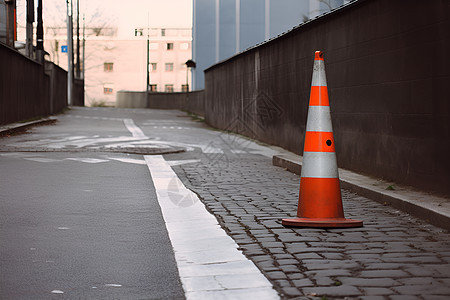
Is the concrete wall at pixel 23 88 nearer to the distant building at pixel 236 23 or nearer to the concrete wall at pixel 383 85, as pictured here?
the concrete wall at pixel 383 85

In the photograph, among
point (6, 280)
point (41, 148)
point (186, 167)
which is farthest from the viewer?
point (41, 148)

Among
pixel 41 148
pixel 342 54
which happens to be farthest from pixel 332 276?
pixel 41 148

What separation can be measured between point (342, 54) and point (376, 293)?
673cm

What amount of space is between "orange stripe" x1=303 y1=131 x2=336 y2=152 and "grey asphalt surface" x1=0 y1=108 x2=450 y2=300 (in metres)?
0.69

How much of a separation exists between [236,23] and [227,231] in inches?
1651

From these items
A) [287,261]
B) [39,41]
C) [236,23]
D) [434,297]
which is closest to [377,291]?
[434,297]

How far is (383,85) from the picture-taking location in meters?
8.79

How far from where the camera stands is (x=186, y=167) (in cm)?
1138

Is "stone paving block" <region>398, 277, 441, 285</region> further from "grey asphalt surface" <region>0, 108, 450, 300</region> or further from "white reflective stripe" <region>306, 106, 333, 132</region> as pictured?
"white reflective stripe" <region>306, 106, 333, 132</region>

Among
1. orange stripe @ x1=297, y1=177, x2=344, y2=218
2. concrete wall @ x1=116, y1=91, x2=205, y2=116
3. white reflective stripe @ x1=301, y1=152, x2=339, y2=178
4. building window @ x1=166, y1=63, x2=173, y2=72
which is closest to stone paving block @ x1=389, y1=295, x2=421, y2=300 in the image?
orange stripe @ x1=297, y1=177, x2=344, y2=218

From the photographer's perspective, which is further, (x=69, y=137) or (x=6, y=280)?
(x=69, y=137)

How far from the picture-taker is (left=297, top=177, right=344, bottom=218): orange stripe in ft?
20.4

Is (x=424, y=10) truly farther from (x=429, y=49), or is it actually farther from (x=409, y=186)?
(x=409, y=186)

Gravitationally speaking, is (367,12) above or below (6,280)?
above
